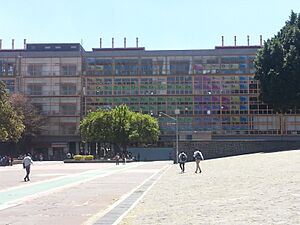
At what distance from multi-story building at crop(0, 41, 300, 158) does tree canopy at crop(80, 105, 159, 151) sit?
11972mm

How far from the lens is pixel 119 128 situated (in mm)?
77875

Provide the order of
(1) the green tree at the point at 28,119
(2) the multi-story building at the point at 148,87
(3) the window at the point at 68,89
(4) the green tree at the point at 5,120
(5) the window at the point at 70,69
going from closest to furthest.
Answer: (4) the green tree at the point at 5,120, (1) the green tree at the point at 28,119, (2) the multi-story building at the point at 148,87, (5) the window at the point at 70,69, (3) the window at the point at 68,89

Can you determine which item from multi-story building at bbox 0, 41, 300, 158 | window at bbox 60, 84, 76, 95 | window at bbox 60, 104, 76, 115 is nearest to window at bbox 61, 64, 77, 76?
multi-story building at bbox 0, 41, 300, 158

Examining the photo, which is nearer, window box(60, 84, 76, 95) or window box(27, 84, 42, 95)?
window box(27, 84, 42, 95)

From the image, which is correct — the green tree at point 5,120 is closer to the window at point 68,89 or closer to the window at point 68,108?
the window at point 68,108

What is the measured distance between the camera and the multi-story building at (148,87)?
298 feet

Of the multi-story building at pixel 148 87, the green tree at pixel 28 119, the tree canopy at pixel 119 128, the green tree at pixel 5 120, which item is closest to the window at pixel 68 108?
the multi-story building at pixel 148 87

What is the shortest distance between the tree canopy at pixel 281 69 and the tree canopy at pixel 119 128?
22104 mm

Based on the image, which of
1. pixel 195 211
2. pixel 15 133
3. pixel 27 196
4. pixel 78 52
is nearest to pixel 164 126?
pixel 78 52

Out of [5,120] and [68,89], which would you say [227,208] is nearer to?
[5,120]

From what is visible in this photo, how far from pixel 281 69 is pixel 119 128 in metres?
27.7

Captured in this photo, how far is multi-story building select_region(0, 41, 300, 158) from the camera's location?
90.8 meters

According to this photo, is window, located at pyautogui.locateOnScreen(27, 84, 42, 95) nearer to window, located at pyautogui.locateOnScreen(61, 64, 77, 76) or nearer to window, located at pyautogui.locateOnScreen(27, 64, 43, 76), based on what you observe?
window, located at pyautogui.locateOnScreen(27, 64, 43, 76)

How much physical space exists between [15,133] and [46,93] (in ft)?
106
